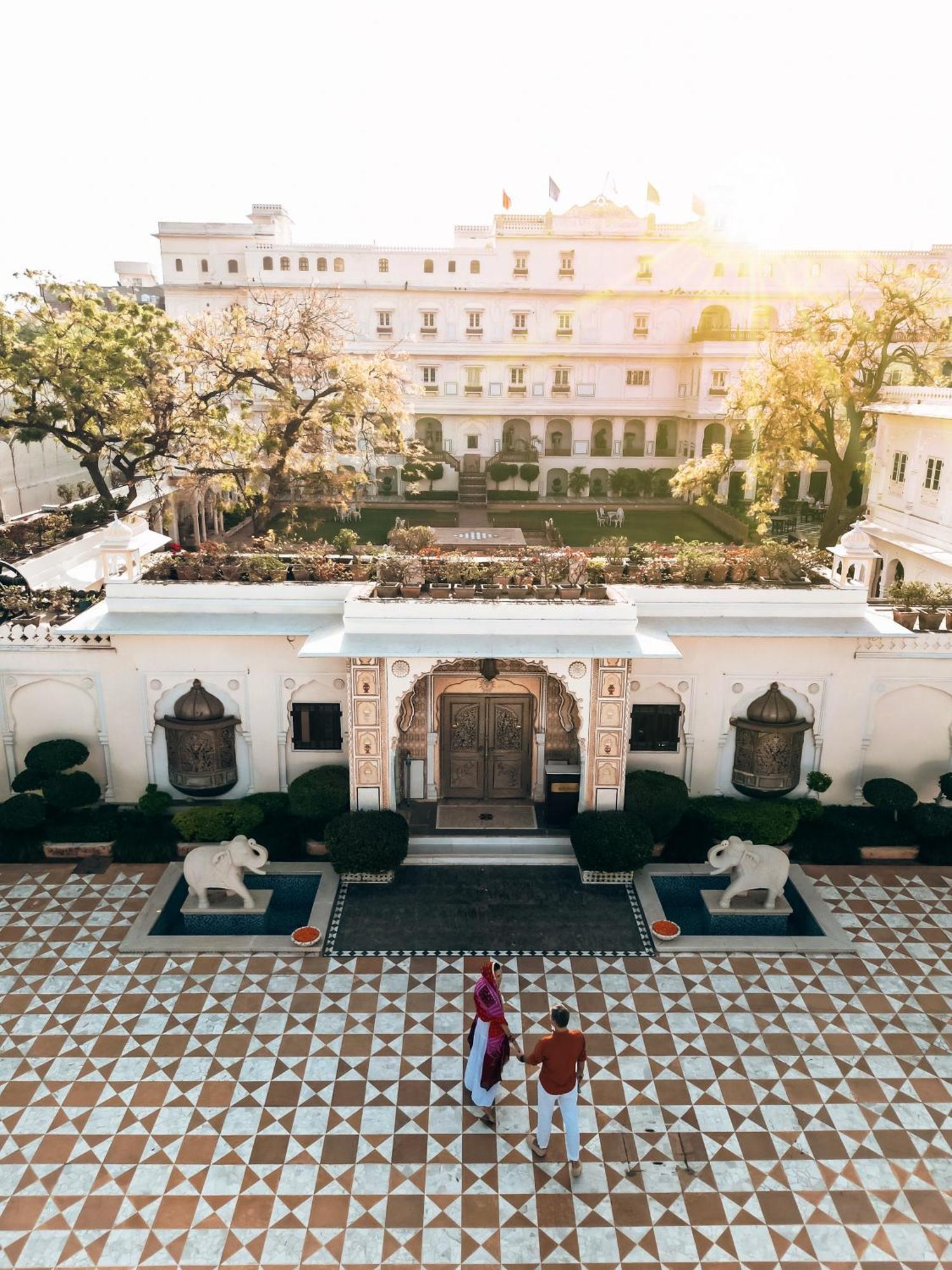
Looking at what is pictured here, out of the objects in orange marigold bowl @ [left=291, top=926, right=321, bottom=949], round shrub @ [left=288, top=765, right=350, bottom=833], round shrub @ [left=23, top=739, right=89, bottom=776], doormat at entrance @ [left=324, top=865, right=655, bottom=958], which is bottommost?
doormat at entrance @ [left=324, top=865, right=655, bottom=958]

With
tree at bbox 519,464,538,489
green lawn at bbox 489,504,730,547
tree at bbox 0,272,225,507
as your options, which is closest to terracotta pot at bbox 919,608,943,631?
tree at bbox 0,272,225,507

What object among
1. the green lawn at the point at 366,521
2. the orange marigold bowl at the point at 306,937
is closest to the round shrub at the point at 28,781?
the orange marigold bowl at the point at 306,937

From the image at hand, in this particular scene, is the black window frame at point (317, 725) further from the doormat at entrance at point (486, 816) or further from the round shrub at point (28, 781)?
the round shrub at point (28, 781)

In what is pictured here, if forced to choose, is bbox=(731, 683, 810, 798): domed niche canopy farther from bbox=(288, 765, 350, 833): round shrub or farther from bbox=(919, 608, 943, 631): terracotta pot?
bbox=(288, 765, 350, 833): round shrub

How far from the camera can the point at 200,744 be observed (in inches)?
583

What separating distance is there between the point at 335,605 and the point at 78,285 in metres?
15.2

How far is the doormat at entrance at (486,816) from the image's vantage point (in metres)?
14.8

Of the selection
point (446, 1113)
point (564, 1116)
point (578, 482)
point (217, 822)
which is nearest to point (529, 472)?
point (578, 482)

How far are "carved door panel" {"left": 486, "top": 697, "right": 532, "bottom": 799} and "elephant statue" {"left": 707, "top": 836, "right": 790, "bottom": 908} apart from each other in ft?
12.0

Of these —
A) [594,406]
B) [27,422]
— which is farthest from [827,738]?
[594,406]

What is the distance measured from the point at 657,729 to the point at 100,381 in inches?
656

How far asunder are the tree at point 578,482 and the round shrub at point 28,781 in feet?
110

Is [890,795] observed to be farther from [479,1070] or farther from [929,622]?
[479,1070]

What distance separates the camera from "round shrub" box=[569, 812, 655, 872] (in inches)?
528
